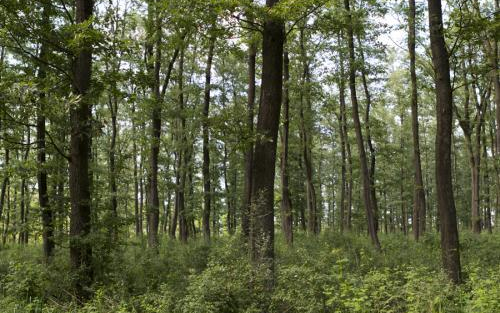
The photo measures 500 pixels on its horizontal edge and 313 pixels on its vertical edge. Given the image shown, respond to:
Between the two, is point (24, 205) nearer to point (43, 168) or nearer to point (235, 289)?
point (43, 168)

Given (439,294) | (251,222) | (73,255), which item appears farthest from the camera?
(73,255)

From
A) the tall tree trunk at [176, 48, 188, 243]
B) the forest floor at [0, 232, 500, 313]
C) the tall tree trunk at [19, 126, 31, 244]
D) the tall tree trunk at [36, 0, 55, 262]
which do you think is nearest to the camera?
the forest floor at [0, 232, 500, 313]

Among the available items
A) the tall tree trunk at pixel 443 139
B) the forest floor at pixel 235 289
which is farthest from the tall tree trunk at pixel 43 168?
the tall tree trunk at pixel 443 139

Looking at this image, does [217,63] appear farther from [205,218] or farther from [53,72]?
[53,72]

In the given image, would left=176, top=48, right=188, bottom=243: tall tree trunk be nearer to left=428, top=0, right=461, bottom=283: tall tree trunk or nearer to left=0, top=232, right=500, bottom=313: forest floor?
left=0, top=232, right=500, bottom=313: forest floor

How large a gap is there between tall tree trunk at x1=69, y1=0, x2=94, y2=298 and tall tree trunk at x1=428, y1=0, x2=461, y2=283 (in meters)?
7.80

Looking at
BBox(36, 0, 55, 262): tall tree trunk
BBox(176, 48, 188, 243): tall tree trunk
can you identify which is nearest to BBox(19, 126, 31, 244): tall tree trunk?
BBox(36, 0, 55, 262): tall tree trunk

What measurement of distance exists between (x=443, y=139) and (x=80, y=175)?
8218mm

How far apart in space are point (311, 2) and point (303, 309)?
18.2ft

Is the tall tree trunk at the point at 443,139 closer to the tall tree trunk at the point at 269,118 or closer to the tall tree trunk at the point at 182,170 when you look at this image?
the tall tree trunk at the point at 269,118

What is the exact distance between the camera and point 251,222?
26.3 feet

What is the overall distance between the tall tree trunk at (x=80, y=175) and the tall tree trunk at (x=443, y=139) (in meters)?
7.80

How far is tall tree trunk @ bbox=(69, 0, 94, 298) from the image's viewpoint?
880 cm

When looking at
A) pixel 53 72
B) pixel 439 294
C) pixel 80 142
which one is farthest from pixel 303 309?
pixel 53 72
